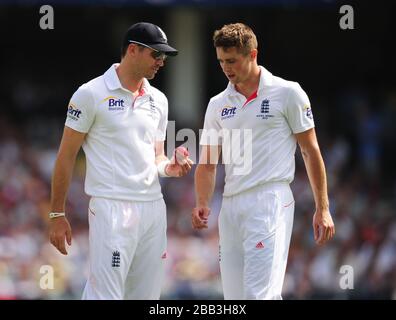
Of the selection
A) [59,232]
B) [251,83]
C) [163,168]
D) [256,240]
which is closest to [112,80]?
[163,168]

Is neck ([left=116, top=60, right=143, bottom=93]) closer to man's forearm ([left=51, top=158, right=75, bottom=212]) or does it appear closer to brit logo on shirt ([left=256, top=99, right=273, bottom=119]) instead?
man's forearm ([left=51, top=158, right=75, bottom=212])

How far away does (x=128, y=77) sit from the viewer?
6906 millimetres

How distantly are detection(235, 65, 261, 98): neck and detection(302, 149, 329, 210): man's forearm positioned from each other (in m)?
0.56

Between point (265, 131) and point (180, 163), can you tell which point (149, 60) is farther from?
point (265, 131)

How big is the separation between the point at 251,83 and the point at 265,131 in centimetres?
36

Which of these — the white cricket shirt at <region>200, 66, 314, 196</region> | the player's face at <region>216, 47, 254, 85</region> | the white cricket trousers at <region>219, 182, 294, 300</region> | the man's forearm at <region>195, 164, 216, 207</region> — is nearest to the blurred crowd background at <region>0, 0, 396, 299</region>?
the man's forearm at <region>195, 164, 216, 207</region>

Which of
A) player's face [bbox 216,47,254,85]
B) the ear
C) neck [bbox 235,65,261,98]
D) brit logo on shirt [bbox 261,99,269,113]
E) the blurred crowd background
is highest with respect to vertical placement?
the ear

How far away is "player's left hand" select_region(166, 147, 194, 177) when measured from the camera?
22.2 feet

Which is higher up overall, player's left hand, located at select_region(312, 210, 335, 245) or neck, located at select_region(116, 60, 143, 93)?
neck, located at select_region(116, 60, 143, 93)

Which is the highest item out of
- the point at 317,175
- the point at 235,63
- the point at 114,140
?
the point at 235,63

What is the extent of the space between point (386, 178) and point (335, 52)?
3293mm

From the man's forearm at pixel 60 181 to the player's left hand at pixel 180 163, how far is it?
2.13ft

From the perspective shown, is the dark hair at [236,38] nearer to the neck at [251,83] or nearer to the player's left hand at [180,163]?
the neck at [251,83]

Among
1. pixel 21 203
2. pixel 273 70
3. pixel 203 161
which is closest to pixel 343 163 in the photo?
pixel 273 70
